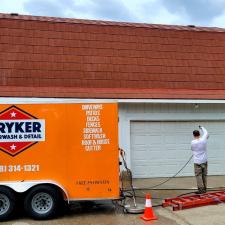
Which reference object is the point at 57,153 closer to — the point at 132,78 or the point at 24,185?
the point at 24,185

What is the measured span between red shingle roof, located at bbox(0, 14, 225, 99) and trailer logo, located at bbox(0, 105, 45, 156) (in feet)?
16.8

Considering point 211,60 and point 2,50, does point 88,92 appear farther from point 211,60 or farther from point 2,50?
point 211,60

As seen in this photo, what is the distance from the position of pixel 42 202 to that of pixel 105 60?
816 centimetres

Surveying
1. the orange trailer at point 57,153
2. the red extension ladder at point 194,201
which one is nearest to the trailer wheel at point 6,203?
the orange trailer at point 57,153

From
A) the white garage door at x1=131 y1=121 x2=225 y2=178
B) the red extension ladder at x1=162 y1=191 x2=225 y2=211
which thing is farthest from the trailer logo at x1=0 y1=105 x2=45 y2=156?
the white garage door at x1=131 y1=121 x2=225 y2=178

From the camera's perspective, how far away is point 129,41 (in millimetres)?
16953

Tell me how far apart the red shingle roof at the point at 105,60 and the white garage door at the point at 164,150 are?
4.07 ft

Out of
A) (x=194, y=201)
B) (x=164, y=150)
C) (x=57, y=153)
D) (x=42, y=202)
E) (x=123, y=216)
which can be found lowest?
(x=123, y=216)

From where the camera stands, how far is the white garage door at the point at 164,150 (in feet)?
50.4

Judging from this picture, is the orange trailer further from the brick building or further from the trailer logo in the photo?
the brick building

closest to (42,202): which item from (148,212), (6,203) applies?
(6,203)

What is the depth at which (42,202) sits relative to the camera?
9.07 meters

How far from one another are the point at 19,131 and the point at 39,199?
1546 millimetres

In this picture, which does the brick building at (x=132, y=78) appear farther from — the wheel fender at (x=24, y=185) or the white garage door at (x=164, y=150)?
the wheel fender at (x=24, y=185)
